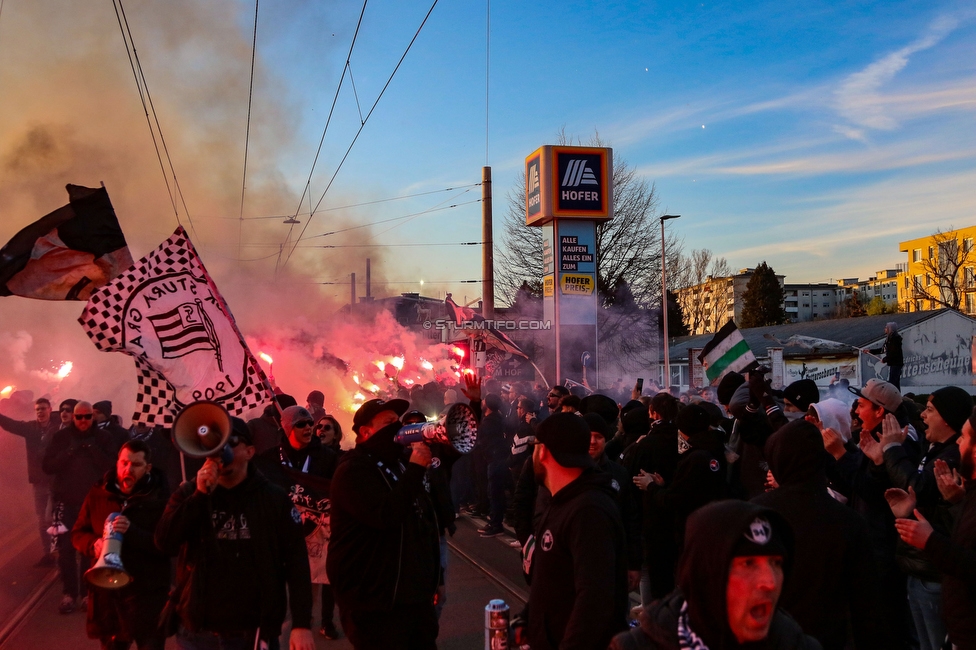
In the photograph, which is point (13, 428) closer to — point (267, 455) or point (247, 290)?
point (267, 455)

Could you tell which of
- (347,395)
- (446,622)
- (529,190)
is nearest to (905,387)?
(529,190)

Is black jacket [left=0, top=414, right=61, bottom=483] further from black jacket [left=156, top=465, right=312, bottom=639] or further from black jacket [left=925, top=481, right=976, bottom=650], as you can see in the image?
black jacket [left=925, top=481, right=976, bottom=650]

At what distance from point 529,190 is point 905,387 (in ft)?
47.1

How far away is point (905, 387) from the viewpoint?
25.3 meters

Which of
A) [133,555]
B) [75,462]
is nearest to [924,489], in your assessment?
[133,555]

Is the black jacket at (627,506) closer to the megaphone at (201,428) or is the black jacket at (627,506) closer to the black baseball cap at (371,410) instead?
the black baseball cap at (371,410)

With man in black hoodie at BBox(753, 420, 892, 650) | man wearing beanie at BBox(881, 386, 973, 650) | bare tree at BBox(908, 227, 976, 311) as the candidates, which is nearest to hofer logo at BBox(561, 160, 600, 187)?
man wearing beanie at BBox(881, 386, 973, 650)

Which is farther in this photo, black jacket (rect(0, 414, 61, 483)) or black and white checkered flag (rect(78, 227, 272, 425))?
black jacket (rect(0, 414, 61, 483))

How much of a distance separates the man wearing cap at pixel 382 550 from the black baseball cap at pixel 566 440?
26.8 inches

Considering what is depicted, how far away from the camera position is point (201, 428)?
398 centimetres

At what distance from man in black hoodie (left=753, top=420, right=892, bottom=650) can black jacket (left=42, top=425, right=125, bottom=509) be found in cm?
645

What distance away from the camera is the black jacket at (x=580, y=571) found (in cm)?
302

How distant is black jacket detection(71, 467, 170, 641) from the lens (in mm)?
4730

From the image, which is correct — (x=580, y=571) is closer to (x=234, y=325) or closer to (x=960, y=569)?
(x=960, y=569)
